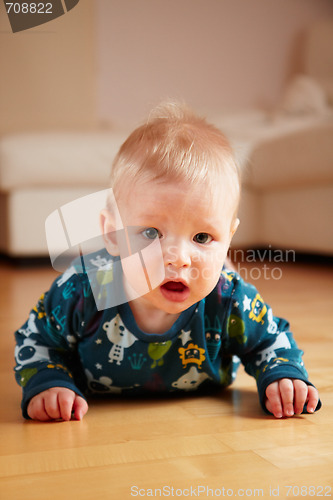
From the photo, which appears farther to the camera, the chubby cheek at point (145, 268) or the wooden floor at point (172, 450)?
the chubby cheek at point (145, 268)

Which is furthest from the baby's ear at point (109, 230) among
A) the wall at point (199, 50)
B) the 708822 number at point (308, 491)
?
the wall at point (199, 50)

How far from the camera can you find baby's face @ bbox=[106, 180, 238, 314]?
562mm

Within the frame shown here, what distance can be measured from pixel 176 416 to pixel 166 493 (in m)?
0.19

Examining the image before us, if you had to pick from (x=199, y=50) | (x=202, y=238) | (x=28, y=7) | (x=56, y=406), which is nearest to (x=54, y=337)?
(x=56, y=406)

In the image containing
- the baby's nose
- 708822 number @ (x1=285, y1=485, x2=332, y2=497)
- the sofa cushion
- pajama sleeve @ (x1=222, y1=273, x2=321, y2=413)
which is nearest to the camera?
708822 number @ (x1=285, y1=485, x2=332, y2=497)

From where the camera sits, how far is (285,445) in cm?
50

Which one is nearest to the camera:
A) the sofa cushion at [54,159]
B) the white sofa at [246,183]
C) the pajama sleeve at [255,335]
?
the pajama sleeve at [255,335]

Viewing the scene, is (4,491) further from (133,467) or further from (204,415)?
(204,415)

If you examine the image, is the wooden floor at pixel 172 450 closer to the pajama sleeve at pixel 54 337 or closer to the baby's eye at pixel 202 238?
the pajama sleeve at pixel 54 337

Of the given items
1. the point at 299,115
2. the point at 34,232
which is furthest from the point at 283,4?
the point at 34,232
